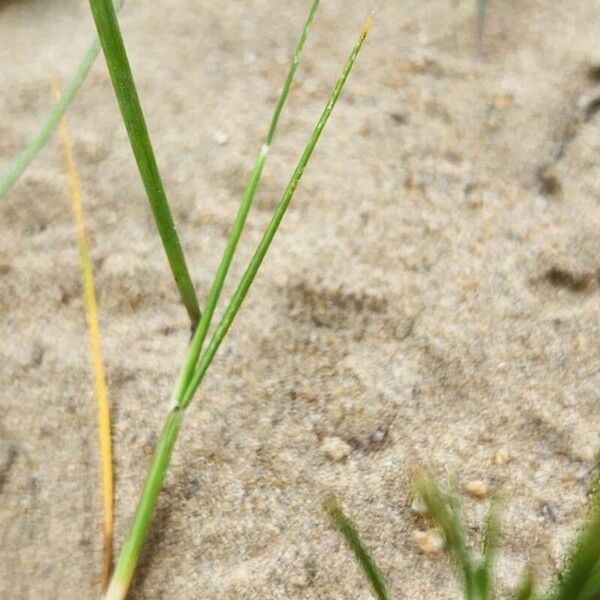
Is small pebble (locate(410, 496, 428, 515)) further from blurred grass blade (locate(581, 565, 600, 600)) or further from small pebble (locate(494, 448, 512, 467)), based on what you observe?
blurred grass blade (locate(581, 565, 600, 600))

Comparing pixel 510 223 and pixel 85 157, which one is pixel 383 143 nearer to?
pixel 510 223

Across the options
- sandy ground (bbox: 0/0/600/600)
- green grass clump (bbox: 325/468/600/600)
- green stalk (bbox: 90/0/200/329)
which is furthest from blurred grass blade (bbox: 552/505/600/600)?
green stalk (bbox: 90/0/200/329)

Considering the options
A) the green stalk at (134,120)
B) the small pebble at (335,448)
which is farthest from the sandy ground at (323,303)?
the green stalk at (134,120)

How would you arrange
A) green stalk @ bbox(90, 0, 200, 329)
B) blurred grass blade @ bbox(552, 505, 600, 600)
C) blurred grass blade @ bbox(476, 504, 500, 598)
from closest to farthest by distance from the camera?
blurred grass blade @ bbox(552, 505, 600, 600) < blurred grass blade @ bbox(476, 504, 500, 598) < green stalk @ bbox(90, 0, 200, 329)

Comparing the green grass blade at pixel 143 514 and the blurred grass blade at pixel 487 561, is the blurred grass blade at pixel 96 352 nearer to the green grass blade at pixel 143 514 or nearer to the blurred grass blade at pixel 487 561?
the green grass blade at pixel 143 514

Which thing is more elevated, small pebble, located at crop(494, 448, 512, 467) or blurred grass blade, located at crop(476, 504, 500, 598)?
small pebble, located at crop(494, 448, 512, 467)

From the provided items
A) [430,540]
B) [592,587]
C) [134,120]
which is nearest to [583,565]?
[592,587]

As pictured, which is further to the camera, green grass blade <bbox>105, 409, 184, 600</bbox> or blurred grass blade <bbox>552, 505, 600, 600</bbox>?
green grass blade <bbox>105, 409, 184, 600</bbox>
